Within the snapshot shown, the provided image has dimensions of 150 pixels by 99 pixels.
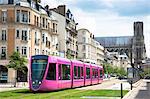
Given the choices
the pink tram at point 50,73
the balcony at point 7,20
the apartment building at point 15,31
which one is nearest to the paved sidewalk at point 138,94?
the pink tram at point 50,73

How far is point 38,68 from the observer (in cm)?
3744

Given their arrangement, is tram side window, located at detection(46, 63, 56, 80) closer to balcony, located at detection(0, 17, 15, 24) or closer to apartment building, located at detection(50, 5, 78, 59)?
balcony, located at detection(0, 17, 15, 24)

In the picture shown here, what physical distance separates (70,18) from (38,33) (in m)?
42.2

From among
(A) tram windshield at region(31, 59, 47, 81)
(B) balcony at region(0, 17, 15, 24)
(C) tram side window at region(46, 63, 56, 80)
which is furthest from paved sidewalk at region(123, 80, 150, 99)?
(B) balcony at region(0, 17, 15, 24)

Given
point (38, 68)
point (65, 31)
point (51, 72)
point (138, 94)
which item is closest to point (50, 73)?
point (51, 72)

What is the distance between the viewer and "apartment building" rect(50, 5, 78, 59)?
10931cm

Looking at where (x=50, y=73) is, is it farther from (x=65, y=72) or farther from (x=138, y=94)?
(x=138, y=94)

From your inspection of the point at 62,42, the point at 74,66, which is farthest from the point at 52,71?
the point at 62,42

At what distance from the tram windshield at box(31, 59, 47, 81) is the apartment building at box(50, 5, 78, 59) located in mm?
64940

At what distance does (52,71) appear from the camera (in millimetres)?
38750

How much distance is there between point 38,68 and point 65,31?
244 feet

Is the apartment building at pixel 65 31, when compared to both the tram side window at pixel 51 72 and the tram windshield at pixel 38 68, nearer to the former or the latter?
the tram side window at pixel 51 72

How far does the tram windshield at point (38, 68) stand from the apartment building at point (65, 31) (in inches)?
2557

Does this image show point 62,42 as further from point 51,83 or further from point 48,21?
point 51,83
